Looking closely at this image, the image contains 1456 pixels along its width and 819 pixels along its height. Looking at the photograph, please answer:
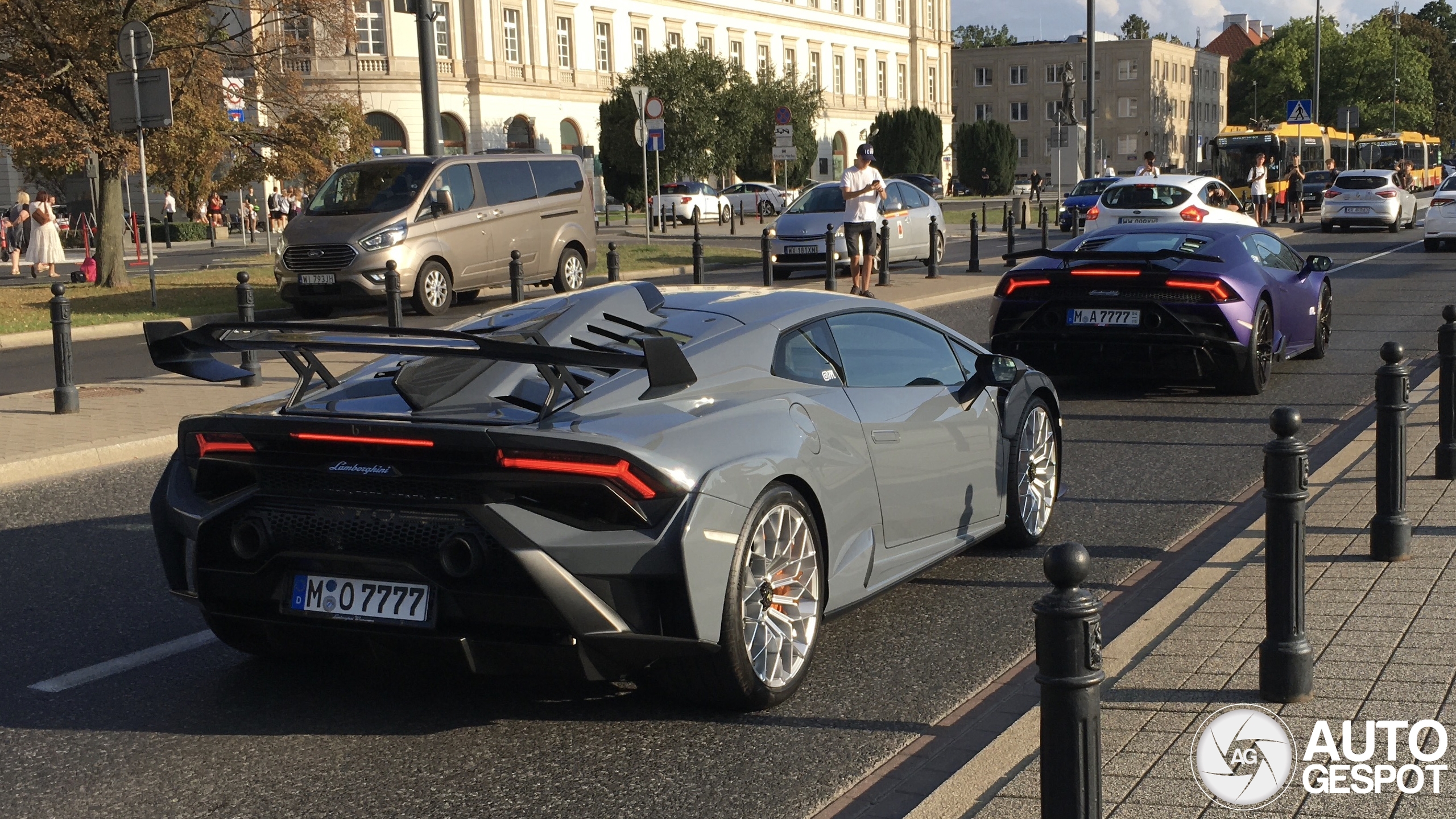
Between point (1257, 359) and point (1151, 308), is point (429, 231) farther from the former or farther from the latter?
point (1257, 359)

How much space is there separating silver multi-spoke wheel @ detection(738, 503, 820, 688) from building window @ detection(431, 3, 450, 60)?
214 feet

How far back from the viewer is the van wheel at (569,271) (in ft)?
74.5

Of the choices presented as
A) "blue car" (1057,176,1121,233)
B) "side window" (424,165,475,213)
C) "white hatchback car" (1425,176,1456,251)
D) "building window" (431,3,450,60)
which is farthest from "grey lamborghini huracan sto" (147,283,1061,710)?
"building window" (431,3,450,60)

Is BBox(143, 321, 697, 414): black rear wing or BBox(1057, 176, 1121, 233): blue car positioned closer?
BBox(143, 321, 697, 414): black rear wing

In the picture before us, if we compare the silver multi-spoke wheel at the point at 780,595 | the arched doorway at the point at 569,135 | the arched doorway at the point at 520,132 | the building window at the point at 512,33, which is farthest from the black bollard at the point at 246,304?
the arched doorway at the point at 569,135

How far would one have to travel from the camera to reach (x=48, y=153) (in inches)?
904

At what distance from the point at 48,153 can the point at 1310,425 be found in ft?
63.5

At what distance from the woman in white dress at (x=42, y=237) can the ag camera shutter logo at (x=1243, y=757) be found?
29.8 metres

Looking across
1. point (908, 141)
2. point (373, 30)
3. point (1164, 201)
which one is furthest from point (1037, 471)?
point (908, 141)

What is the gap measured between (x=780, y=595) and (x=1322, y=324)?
1027 centimetres

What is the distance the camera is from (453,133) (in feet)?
225

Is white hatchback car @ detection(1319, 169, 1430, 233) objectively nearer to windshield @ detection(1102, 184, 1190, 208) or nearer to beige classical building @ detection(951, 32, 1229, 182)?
windshield @ detection(1102, 184, 1190, 208)

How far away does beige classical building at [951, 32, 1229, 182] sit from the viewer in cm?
12212

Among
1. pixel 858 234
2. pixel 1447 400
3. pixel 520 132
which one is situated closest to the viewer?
pixel 1447 400
